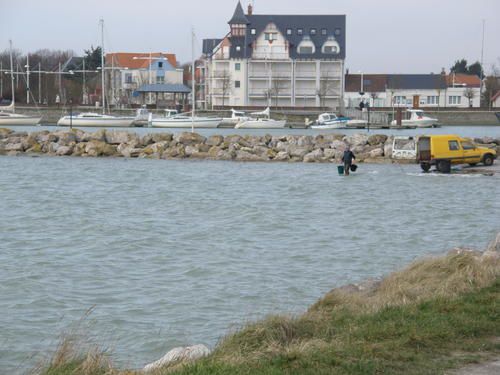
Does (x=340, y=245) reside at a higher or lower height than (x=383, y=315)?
lower

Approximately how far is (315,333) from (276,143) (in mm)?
44019

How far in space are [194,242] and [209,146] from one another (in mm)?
30877

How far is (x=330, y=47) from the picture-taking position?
112500 millimetres

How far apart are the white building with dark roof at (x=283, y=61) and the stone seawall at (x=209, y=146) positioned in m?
56.5

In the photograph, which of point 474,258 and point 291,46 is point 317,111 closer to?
point 291,46

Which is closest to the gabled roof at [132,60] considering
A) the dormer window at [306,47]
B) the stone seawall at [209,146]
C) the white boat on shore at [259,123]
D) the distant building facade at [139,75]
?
the distant building facade at [139,75]

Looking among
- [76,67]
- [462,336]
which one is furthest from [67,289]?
[76,67]

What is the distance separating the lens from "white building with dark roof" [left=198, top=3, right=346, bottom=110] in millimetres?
112188

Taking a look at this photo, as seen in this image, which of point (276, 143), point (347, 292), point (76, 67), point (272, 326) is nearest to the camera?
point (272, 326)

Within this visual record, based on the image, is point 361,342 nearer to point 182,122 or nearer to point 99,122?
point 182,122

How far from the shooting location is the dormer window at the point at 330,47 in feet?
368

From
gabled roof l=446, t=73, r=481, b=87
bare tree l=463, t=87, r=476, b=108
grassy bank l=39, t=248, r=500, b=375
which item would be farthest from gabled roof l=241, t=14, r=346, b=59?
grassy bank l=39, t=248, r=500, b=375

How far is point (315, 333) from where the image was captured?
9680 mm

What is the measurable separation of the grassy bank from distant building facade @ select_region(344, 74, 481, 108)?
110 metres
